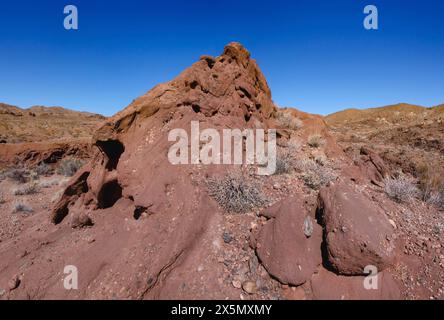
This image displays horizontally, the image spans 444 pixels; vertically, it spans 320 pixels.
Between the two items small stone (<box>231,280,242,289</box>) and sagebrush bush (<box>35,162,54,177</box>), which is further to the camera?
sagebrush bush (<box>35,162,54,177</box>)

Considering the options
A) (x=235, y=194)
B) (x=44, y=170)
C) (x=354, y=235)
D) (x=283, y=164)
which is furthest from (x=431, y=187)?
(x=44, y=170)

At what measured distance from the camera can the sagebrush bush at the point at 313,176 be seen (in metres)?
4.30

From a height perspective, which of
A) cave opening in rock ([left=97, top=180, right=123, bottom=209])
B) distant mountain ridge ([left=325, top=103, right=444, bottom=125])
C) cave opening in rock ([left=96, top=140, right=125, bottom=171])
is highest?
distant mountain ridge ([left=325, top=103, right=444, bottom=125])

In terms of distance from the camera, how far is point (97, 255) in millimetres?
3680

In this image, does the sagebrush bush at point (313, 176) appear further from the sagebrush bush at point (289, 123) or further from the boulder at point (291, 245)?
the sagebrush bush at point (289, 123)

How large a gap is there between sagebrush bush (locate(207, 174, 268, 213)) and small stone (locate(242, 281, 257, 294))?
1167 millimetres

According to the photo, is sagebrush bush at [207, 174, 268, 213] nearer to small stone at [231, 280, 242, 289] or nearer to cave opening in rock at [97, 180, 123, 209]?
small stone at [231, 280, 242, 289]

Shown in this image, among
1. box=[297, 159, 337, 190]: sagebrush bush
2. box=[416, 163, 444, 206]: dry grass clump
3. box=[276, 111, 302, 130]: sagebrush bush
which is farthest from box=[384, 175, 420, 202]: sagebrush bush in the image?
box=[276, 111, 302, 130]: sagebrush bush

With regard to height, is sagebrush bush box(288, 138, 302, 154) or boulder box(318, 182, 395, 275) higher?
sagebrush bush box(288, 138, 302, 154)

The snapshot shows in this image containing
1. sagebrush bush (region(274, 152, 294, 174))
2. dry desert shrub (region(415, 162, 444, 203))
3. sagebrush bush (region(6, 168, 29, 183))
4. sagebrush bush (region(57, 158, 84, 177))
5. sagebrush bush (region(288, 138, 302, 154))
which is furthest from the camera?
sagebrush bush (region(57, 158, 84, 177))

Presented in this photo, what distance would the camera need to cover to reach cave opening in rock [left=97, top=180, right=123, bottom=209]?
4.85 meters
